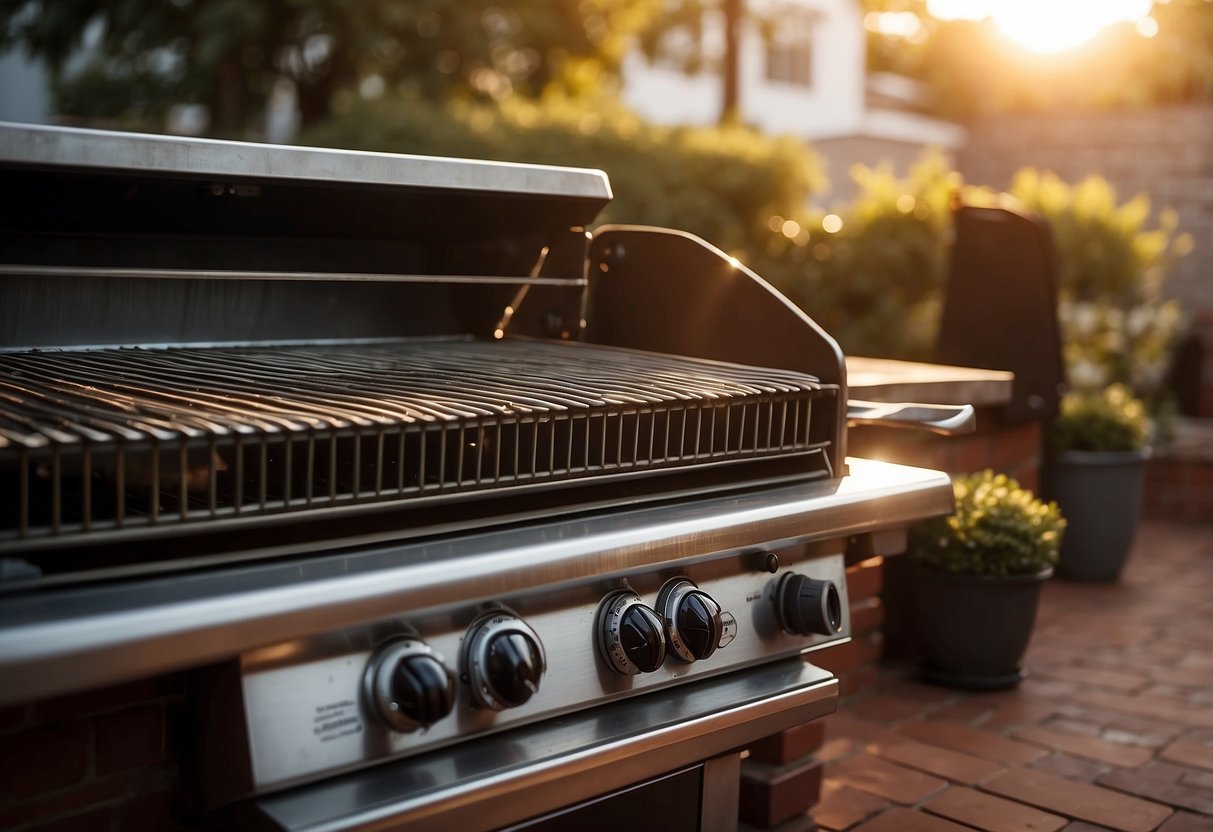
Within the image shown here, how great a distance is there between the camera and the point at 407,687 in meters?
1.28

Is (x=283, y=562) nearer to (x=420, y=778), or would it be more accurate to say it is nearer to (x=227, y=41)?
(x=420, y=778)

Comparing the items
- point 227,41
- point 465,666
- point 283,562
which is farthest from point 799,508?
point 227,41

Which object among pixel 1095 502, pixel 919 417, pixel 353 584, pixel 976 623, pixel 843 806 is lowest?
pixel 843 806

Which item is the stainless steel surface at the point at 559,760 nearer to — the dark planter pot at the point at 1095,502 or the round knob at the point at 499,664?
the round knob at the point at 499,664

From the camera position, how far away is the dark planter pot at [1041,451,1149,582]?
4609mm

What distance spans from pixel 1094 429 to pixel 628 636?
3.73 metres

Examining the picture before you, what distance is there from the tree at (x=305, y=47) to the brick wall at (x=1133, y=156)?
4.65 metres

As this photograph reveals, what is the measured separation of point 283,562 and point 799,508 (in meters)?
0.74

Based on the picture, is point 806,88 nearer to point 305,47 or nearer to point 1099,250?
point 305,47

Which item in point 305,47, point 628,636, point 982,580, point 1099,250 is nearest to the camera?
point 628,636

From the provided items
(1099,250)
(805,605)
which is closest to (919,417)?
(805,605)

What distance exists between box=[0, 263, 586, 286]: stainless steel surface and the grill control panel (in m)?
0.66

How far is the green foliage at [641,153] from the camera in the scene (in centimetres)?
798

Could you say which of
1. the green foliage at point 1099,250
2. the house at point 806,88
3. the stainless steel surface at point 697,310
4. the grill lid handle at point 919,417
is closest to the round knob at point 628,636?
the stainless steel surface at point 697,310
